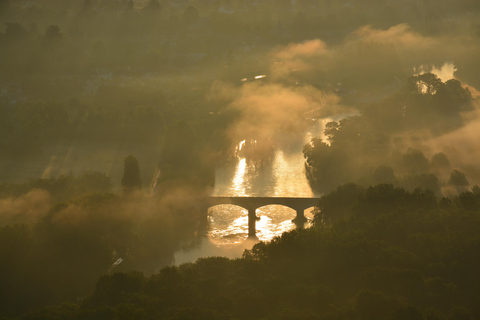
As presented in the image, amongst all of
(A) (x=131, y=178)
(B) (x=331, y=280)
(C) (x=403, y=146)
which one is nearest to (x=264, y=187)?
(A) (x=131, y=178)

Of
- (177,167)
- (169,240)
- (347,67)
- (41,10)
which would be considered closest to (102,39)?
(41,10)

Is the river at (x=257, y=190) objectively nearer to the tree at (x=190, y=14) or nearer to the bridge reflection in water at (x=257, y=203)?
the bridge reflection in water at (x=257, y=203)

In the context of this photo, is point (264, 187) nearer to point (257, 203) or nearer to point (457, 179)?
point (257, 203)

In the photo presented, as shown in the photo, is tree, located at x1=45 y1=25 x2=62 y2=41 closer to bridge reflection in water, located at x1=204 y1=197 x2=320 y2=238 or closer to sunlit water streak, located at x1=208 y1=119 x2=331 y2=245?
sunlit water streak, located at x1=208 y1=119 x2=331 y2=245

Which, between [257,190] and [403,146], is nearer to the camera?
[257,190]

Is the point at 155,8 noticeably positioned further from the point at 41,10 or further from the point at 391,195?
the point at 391,195
